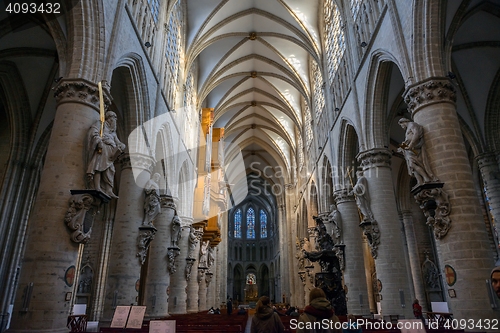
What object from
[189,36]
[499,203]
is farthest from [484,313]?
[189,36]

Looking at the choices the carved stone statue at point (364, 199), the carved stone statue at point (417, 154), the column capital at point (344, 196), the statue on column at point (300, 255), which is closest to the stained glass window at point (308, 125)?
the statue on column at point (300, 255)

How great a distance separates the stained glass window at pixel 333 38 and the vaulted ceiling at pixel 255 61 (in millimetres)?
1261

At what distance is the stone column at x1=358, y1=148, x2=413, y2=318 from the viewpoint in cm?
1103

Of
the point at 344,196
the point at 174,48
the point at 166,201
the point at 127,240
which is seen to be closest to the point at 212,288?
the point at 166,201

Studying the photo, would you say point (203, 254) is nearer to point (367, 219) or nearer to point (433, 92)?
point (367, 219)

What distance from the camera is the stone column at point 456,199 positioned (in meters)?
7.10

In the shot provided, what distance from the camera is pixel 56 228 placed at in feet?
23.8

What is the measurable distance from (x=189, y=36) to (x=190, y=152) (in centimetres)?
713

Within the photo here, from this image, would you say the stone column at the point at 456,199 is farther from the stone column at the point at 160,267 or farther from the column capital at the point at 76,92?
the stone column at the point at 160,267

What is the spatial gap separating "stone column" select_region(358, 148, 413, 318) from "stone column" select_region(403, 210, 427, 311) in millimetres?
8988

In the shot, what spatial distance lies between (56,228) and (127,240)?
175 inches

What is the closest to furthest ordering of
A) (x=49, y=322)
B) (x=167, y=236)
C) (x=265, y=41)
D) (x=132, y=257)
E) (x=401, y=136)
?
(x=49, y=322), (x=132, y=257), (x=167, y=236), (x=401, y=136), (x=265, y=41)

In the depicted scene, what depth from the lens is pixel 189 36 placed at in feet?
69.9

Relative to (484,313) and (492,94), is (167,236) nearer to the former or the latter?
(484,313)
